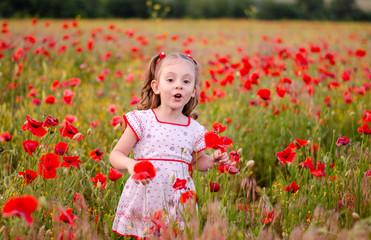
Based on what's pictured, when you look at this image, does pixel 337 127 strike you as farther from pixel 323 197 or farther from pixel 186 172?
pixel 186 172

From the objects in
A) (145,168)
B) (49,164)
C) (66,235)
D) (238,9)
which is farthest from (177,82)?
(238,9)

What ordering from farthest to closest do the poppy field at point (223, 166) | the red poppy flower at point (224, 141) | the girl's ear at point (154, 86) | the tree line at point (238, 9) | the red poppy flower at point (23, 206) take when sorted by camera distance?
the tree line at point (238, 9) → the girl's ear at point (154, 86) → the red poppy flower at point (224, 141) → the poppy field at point (223, 166) → the red poppy flower at point (23, 206)

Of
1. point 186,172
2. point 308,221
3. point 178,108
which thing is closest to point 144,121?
point 178,108

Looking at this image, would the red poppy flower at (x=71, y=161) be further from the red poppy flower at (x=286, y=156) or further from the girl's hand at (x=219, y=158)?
the red poppy flower at (x=286, y=156)

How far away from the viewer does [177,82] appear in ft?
5.81

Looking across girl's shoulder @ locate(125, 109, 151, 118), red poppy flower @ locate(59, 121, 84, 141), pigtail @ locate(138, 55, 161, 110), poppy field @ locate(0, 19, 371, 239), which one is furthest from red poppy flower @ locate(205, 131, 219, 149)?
red poppy flower @ locate(59, 121, 84, 141)

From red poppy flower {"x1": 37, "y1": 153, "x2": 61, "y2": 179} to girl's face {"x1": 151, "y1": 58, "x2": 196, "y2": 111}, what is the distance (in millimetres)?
617

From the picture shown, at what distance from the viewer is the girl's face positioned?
5.80 feet

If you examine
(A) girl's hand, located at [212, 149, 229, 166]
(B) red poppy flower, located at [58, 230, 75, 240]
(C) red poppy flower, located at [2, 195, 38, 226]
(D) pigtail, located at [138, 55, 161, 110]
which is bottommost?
(B) red poppy flower, located at [58, 230, 75, 240]

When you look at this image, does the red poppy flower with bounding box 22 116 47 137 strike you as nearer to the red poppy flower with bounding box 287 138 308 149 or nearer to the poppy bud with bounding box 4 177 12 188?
the poppy bud with bounding box 4 177 12 188

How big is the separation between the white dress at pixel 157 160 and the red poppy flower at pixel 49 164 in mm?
375

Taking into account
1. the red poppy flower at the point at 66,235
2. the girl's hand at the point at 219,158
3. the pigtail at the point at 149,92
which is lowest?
the red poppy flower at the point at 66,235

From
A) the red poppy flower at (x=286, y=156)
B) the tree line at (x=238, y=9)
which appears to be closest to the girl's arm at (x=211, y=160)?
the red poppy flower at (x=286, y=156)

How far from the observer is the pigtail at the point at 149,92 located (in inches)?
78.5
